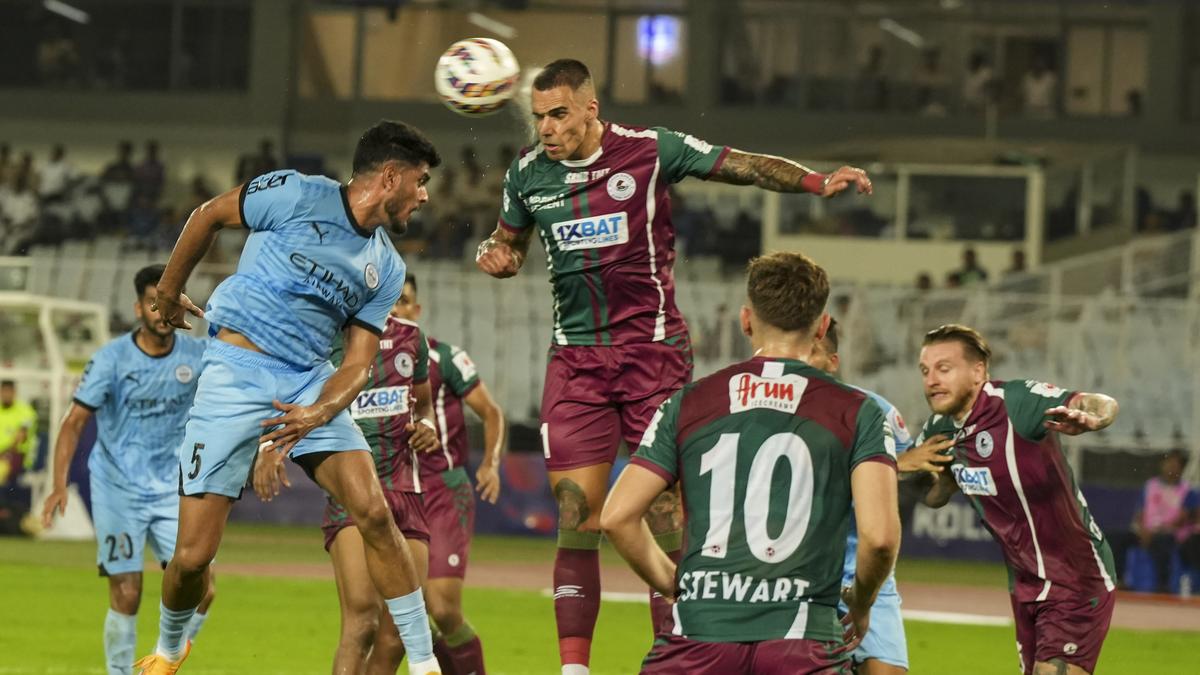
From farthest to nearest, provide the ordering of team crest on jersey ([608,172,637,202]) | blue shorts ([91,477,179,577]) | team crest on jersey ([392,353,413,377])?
blue shorts ([91,477,179,577]) < team crest on jersey ([392,353,413,377]) < team crest on jersey ([608,172,637,202])

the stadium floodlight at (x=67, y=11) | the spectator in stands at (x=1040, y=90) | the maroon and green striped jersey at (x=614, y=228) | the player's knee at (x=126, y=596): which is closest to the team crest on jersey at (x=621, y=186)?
the maroon and green striped jersey at (x=614, y=228)

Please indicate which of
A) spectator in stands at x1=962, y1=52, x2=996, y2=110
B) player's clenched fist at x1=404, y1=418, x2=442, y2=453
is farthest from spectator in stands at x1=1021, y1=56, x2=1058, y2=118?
player's clenched fist at x1=404, y1=418, x2=442, y2=453

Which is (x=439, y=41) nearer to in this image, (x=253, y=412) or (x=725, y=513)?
(x=253, y=412)

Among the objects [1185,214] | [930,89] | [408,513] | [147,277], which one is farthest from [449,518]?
[930,89]

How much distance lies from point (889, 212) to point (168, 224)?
12.6 metres

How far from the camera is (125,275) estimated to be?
2459cm

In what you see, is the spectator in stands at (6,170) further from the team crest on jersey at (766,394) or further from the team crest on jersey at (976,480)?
the team crest on jersey at (766,394)

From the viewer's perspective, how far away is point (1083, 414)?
6.99 meters

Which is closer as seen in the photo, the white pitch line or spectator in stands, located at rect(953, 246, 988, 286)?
the white pitch line

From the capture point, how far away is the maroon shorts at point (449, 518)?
9.51 m

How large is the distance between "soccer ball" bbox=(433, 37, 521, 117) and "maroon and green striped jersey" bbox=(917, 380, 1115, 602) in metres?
2.92

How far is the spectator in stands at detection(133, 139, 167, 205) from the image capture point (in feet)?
104

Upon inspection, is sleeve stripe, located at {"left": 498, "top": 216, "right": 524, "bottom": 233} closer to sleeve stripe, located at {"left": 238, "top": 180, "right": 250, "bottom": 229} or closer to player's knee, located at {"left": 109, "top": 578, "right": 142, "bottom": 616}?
sleeve stripe, located at {"left": 238, "top": 180, "right": 250, "bottom": 229}

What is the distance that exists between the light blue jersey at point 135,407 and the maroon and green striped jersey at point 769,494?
5.95 metres
